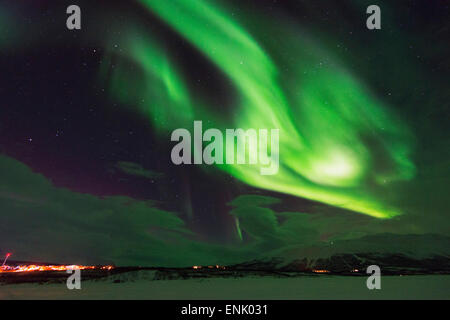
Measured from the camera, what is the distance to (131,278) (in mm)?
190750
